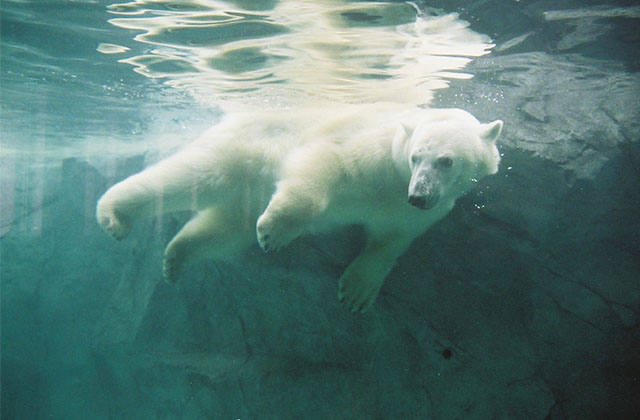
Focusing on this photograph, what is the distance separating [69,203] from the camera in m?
8.59

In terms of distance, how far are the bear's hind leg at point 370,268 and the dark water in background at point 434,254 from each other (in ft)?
1.51

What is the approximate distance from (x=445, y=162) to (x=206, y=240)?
84.7 inches

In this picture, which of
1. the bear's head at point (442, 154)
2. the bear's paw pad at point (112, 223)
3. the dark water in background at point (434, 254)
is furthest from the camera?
the dark water in background at point (434, 254)

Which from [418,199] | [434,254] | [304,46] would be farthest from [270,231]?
[304,46]

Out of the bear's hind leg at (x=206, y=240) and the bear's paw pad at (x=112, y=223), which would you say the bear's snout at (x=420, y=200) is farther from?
the bear's paw pad at (x=112, y=223)

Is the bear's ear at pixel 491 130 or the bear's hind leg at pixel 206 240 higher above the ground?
the bear's ear at pixel 491 130

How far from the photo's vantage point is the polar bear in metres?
2.79

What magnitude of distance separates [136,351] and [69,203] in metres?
4.06

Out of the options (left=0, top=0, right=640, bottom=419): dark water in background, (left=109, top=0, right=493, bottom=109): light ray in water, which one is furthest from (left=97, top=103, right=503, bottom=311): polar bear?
(left=109, top=0, right=493, bottom=109): light ray in water

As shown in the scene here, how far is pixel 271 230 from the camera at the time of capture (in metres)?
2.70

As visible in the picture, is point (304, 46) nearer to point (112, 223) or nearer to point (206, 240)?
point (206, 240)

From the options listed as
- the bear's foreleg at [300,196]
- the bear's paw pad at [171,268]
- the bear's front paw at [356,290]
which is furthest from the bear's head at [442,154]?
the bear's paw pad at [171,268]

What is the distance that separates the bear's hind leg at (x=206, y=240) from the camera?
3.53 m

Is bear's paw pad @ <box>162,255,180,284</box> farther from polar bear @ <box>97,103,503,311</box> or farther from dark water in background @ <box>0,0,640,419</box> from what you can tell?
dark water in background @ <box>0,0,640,419</box>
